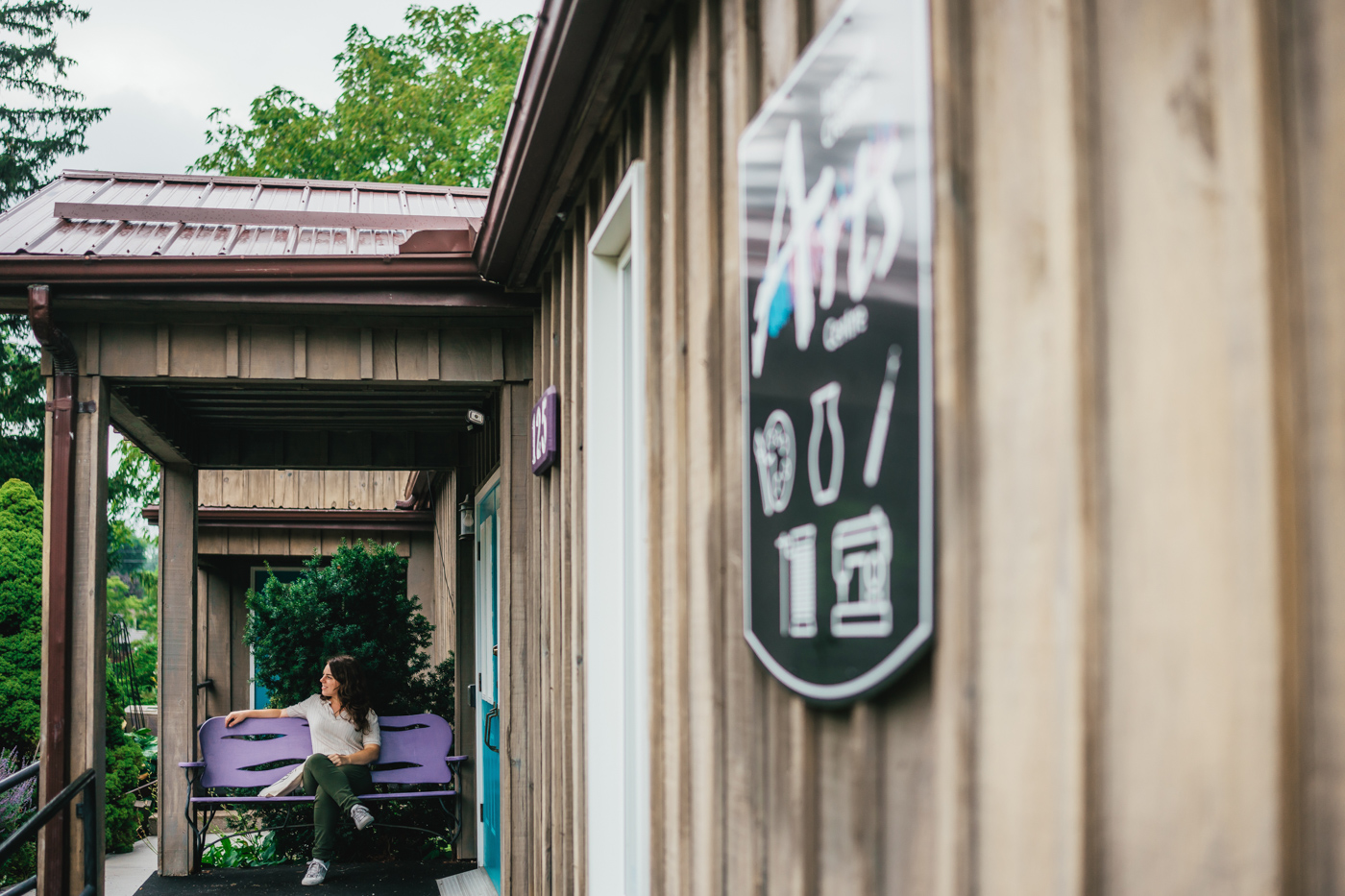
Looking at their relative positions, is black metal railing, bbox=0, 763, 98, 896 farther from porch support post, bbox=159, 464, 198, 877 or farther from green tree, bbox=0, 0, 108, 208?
green tree, bbox=0, 0, 108, 208

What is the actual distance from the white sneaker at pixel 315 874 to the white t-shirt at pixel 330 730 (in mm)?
868

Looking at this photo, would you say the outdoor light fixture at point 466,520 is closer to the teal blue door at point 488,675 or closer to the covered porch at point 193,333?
the teal blue door at point 488,675

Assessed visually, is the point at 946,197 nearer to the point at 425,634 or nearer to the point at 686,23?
the point at 686,23

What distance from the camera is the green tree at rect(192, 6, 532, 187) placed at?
21578mm

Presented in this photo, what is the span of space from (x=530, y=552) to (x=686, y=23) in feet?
8.94

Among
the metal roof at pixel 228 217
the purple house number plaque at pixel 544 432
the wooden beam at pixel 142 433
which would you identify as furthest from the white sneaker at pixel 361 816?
the metal roof at pixel 228 217

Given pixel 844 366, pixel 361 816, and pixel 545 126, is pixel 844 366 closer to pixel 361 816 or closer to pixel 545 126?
pixel 545 126

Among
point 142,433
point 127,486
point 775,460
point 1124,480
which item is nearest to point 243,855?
point 142,433

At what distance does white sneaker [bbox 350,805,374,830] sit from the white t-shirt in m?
0.58

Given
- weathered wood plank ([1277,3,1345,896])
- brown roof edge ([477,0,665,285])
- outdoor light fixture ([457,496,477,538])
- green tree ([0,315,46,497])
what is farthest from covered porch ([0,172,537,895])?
green tree ([0,315,46,497])

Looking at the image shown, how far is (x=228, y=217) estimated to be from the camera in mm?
6035

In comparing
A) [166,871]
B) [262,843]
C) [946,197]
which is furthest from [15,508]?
[946,197]

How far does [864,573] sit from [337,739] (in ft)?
21.8

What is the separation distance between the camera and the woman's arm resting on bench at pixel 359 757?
7.28 m
